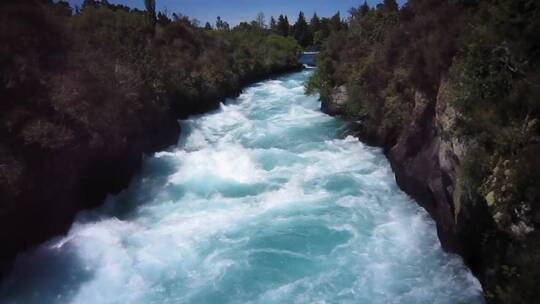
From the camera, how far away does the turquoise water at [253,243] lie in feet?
29.6

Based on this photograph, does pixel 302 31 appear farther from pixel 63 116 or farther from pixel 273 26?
pixel 63 116

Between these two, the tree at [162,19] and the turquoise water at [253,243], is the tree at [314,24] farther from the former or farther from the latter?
the turquoise water at [253,243]

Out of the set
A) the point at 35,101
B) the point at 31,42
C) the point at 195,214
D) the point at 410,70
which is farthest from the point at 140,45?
the point at 410,70

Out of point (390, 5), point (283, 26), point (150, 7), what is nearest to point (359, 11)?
point (390, 5)

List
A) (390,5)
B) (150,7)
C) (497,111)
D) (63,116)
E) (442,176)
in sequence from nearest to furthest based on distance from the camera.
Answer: (497,111) → (442,176) → (63,116) → (390,5) → (150,7)

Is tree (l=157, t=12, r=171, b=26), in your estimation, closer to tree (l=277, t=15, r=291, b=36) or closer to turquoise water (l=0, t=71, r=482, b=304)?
turquoise water (l=0, t=71, r=482, b=304)

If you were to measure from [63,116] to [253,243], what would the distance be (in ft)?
21.2

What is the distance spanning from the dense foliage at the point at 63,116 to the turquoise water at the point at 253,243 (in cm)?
86

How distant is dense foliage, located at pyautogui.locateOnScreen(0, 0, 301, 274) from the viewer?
10352mm

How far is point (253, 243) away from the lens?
10.9m

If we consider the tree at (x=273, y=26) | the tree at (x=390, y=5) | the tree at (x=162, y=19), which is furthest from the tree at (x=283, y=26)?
the tree at (x=390, y=5)

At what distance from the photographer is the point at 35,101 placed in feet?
38.1

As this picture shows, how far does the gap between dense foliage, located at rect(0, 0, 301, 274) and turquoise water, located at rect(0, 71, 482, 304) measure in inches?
33.7

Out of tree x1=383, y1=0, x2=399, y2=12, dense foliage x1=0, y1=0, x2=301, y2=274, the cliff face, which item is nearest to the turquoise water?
the cliff face
